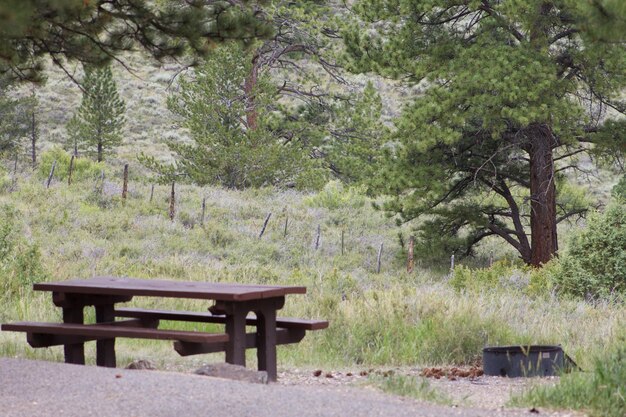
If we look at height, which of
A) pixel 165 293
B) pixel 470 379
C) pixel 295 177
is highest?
pixel 295 177

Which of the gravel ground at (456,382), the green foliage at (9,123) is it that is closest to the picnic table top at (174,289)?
the gravel ground at (456,382)

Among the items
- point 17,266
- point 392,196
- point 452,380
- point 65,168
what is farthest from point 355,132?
point 452,380

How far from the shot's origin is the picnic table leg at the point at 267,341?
6.57m

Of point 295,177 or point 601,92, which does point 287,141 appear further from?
point 601,92

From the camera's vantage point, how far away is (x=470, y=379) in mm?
7328

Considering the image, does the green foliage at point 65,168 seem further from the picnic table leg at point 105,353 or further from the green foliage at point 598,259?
the picnic table leg at point 105,353

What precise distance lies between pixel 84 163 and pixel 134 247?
12.1 meters

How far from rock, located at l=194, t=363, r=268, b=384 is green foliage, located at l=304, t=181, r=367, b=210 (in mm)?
20464

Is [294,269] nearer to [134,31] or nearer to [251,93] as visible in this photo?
[134,31]

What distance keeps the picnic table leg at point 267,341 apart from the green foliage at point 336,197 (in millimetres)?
19766

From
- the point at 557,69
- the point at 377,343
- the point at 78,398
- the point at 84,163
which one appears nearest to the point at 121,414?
the point at 78,398

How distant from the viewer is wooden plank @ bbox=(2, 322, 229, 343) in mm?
6047

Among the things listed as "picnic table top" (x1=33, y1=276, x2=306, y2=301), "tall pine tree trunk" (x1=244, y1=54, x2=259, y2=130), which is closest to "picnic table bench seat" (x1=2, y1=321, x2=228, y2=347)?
"picnic table top" (x1=33, y1=276, x2=306, y2=301)

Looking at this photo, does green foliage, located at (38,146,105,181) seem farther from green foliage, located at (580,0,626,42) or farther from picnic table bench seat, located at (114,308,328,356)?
green foliage, located at (580,0,626,42)
